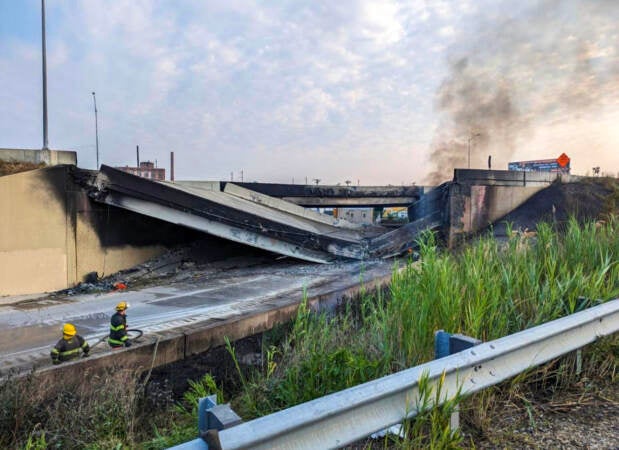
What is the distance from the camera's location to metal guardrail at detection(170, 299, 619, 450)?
1.48 m

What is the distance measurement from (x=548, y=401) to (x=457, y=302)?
805 millimetres

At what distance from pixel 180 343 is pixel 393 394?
5.08 metres

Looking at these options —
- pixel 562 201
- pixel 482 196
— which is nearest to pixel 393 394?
pixel 482 196

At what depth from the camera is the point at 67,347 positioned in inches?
206

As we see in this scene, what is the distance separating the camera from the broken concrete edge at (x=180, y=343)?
16.2 ft

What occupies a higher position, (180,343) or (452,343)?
(452,343)

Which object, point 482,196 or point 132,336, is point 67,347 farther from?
point 482,196

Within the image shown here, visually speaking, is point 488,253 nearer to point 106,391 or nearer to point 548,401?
point 548,401

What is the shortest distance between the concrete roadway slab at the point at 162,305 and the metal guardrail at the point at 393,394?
97.1 inches

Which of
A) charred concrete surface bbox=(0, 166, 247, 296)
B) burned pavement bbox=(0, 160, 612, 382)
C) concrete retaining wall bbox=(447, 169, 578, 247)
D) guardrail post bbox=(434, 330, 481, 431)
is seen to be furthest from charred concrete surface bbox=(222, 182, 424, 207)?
guardrail post bbox=(434, 330, 481, 431)

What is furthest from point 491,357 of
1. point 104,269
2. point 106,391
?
point 104,269

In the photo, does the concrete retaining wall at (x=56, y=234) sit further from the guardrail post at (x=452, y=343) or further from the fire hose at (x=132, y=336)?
the guardrail post at (x=452, y=343)

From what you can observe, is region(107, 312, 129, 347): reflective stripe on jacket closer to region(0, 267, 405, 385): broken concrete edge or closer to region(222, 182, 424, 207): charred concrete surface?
region(0, 267, 405, 385): broken concrete edge

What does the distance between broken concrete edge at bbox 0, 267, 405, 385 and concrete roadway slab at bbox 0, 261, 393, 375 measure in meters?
0.24
